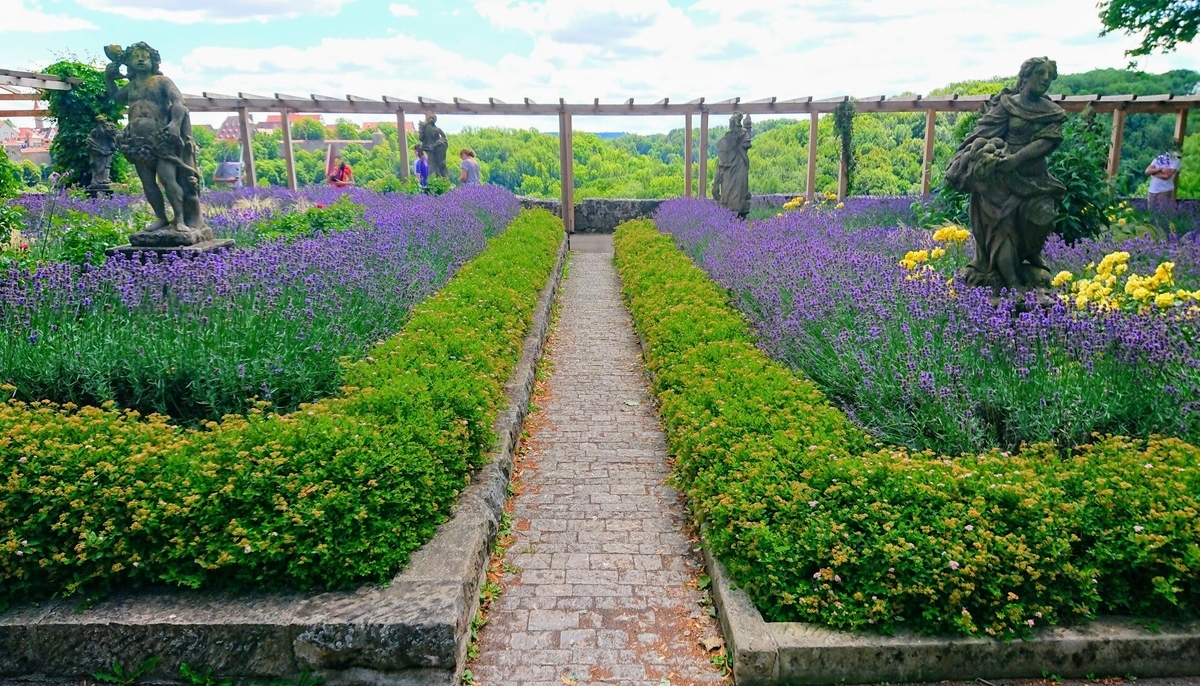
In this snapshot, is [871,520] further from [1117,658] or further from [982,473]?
[1117,658]

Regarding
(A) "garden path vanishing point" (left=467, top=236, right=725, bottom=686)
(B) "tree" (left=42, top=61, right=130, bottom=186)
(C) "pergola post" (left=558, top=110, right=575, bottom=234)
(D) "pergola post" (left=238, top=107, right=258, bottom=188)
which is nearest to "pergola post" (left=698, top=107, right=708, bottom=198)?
(C) "pergola post" (left=558, top=110, right=575, bottom=234)

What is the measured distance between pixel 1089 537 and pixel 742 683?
1565mm

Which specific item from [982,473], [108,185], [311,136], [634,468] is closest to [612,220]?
[108,185]

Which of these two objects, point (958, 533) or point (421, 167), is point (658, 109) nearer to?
point (421, 167)

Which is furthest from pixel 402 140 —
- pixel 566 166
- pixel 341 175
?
pixel 566 166

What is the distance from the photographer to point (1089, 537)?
3.20 metres

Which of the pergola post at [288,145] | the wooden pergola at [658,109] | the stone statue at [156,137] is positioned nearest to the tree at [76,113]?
the wooden pergola at [658,109]

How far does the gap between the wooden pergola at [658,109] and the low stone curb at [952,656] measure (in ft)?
47.5

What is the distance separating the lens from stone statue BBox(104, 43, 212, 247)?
7.32 m

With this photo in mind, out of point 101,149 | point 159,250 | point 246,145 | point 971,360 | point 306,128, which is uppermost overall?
point 306,128

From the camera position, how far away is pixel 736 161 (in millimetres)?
13805

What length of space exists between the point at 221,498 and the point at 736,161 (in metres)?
11.9

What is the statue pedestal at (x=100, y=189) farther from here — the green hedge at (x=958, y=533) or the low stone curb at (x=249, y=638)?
the green hedge at (x=958, y=533)

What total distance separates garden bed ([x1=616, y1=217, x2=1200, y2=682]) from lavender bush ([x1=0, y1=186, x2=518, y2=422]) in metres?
2.79
